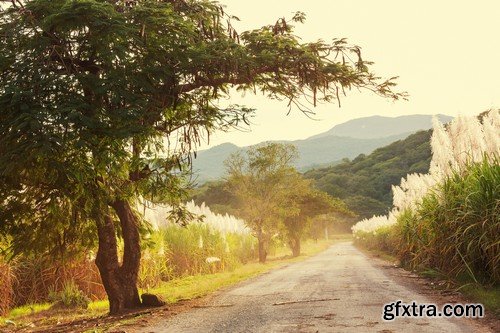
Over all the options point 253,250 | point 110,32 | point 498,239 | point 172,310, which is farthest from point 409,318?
point 253,250

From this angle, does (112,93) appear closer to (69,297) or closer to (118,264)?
(118,264)

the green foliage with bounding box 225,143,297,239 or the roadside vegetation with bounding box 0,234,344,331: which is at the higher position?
the green foliage with bounding box 225,143,297,239

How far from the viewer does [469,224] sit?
8148 mm

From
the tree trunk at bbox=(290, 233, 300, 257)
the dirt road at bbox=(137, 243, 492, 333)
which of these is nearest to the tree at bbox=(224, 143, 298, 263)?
the tree trunk at bbox=(290, 233, 300, 257)

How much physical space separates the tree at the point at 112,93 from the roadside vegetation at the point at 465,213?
8.02ft

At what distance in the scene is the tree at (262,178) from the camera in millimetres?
27344

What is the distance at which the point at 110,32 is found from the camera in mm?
7102

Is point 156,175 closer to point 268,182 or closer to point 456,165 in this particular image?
point 456,165

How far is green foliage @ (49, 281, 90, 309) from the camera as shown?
35.9 feet

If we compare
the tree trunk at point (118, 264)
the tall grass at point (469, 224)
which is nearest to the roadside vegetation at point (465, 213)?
the tall grass at point (469, 224)

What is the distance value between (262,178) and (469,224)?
20022 mm

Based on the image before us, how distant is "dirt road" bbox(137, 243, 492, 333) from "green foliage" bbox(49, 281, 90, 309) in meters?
3.14

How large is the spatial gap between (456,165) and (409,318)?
5.20m

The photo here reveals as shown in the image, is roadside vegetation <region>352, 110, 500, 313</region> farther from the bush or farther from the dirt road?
the bush
